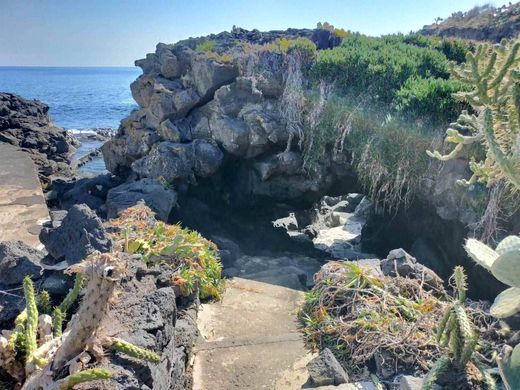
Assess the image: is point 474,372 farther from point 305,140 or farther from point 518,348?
point 305,140

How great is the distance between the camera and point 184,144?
1185 centimetres

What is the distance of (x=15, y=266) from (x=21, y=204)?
5.57 meters

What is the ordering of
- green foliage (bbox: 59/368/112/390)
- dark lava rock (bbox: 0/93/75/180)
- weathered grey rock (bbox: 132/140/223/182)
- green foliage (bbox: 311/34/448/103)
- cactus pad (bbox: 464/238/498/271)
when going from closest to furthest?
1. green foliage (bbox: 59/368/112/390)
2. cactus pad (bbox: 464/238/498/271)
3. green foliage (bbox: 311/34/448/103)
4. weathered grey rock (bbox: 132/140/223/182)
5. dark lava rock (bbox: 0/93/75/180)

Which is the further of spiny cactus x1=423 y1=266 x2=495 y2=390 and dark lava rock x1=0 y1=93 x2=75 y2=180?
dark lava rock x1=0 y1=93 x2=75 y2=180

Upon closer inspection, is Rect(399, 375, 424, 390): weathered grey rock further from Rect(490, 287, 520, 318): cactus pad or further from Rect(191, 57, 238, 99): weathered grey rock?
Rect(191, 57, 238, 99): weathered grey rock

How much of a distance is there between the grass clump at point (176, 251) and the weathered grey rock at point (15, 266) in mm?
1323

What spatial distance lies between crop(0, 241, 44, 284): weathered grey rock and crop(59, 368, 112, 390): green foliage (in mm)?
1930

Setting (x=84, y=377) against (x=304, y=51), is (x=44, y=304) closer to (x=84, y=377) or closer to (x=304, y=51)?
(x=84, y=377)

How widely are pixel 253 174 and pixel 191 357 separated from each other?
7371 mm

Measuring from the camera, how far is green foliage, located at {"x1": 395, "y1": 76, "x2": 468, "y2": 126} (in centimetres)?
923

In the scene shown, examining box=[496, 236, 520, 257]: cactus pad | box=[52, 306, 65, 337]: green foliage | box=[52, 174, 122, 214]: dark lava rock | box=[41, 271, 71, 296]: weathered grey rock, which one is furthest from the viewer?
box=[52, 174, 122, 214]: dark lava rock

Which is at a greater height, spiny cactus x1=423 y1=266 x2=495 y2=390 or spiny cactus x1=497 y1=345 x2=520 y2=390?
spiny cactus x1=497 y1=345 x2=520 y2=390

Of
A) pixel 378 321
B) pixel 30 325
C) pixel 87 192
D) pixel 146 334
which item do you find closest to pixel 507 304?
pixel 146 334

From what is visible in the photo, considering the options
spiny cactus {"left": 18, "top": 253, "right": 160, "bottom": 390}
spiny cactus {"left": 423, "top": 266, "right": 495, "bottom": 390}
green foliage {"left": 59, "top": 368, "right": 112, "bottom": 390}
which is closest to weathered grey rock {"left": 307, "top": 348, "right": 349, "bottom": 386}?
spiny cactus {"left": 423, "top": 266, "right": 495, "bottom": 390}
